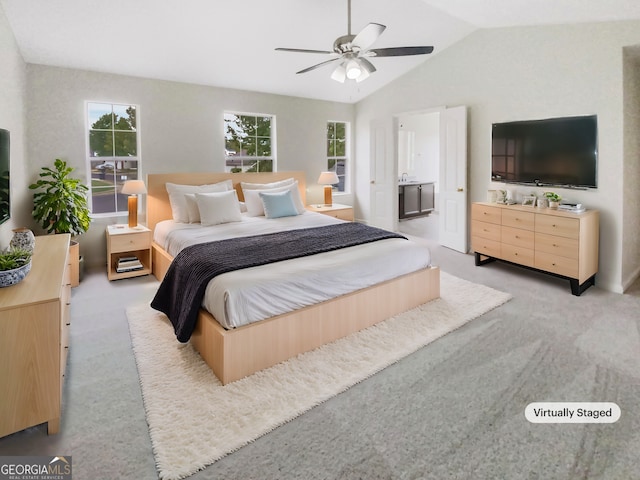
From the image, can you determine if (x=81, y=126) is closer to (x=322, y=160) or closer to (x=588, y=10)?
(x=322, y=160)

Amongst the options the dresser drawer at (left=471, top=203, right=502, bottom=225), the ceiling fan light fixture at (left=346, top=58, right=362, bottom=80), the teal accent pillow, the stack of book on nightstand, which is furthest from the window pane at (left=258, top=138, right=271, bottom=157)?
the dresser drawer at (left=471, top=203, right=502, bottom=225)

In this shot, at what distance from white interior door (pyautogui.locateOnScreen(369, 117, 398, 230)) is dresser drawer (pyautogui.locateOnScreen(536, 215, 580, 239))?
2774 millimetres

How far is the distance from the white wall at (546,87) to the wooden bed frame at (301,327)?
6.33 ft

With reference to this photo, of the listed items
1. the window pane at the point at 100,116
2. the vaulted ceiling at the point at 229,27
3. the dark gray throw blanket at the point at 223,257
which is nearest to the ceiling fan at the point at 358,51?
the vaulted ceiling at the point at 229,27

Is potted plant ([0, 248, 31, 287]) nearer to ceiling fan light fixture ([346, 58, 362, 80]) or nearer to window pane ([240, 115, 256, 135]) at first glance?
ceiling fan light fixture ([346, 58, 362, 80])

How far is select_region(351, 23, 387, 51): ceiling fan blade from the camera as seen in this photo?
2657 mm

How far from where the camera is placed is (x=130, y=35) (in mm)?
3795

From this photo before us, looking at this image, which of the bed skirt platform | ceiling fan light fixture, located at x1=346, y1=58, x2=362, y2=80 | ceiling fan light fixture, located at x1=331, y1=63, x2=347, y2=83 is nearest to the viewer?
the bed skirt platform

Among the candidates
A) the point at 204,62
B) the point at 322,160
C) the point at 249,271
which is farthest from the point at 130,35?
the point at 322,160

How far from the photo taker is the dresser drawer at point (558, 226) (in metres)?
3.48

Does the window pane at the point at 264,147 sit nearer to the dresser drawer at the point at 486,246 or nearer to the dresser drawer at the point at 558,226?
the dresser drawer at the point at 486,246

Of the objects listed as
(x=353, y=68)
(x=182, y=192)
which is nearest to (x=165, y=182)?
(x=182, y=192)

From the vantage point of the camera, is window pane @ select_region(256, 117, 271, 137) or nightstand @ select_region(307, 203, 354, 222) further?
window pane @ select_region(256, 117, 271, 137)

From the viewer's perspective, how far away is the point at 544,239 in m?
3.78
